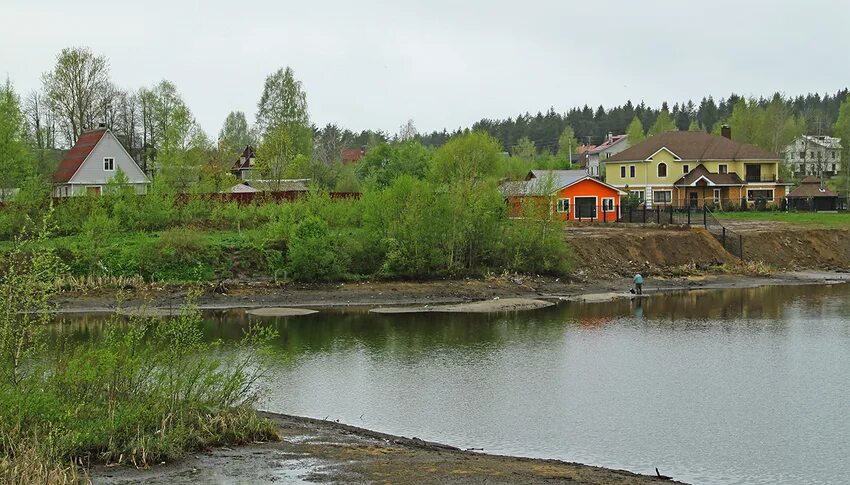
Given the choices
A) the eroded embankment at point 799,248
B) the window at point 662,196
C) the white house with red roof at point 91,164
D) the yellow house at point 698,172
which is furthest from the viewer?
the window at point 662,196

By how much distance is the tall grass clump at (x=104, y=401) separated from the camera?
1734 centimetres

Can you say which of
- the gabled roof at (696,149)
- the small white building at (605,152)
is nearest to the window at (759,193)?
the gabled roof at (696,149)

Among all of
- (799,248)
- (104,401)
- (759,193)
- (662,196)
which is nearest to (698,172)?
(662,196)

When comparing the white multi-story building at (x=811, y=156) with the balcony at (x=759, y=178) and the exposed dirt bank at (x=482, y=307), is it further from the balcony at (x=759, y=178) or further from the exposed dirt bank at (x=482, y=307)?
the exposed dirt bank at (x=482, y=307)

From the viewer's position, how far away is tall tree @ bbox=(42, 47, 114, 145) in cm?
8256

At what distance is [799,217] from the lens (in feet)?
263

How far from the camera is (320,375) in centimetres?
3048

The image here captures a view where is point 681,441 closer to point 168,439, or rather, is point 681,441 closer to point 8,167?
point 168,439

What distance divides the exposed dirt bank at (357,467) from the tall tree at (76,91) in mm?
69058

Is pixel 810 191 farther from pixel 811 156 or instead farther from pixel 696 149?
pixel 811 156

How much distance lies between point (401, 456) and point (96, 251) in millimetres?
33983

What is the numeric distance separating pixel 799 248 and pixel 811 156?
91.6 meters

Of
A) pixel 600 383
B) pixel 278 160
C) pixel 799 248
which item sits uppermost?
pixel 278 160

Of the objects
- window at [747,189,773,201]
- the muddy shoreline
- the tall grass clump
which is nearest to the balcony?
window at [747,189,773,201]
